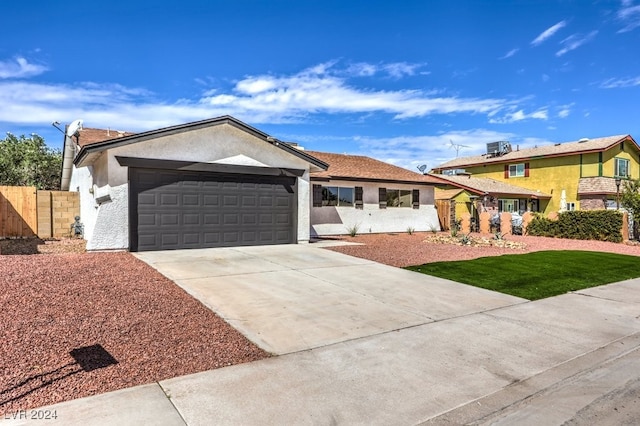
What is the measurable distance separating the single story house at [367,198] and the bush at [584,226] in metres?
5.67

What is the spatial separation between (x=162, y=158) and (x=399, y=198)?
12660 mm

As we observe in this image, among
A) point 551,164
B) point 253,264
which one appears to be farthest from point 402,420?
point 551,164

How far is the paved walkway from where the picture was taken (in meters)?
3.30

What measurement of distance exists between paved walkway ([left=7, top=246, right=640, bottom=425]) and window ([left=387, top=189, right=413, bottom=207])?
41.1ft

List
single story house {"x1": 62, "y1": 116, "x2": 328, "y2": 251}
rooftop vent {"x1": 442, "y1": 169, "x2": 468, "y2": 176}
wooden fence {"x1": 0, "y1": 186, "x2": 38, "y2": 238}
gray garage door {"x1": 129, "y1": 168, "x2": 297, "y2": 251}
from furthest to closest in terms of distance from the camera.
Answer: rooftop vent {"x1": 442, "y1": 169, "x2": 468, "y2": 176}
wooden fence {"x1": 0, "y1": 186, "x2": 38, "y2": 238}
gray garage door {"x1": 129, "y1": 168, "x2": 297, "y2": 251}
single story house {"x1": 62, "y1": 116, "x2": 328, "y2": 251}

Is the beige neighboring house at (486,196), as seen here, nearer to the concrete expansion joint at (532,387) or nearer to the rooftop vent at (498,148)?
the rooftop vent at (498,148)

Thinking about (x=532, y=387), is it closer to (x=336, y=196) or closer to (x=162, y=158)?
(x=162, y=158)

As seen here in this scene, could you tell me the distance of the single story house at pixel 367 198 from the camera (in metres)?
18.2

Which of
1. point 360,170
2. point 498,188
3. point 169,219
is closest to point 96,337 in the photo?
point 169,219

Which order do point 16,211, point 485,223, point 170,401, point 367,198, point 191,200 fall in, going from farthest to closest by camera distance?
point 485,223, point 367,198, point 16,211, point 191,200, point 170,401

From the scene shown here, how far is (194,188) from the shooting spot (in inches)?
483

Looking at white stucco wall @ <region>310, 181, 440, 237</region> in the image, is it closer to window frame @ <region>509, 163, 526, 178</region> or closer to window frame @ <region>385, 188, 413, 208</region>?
window frame @ <region>385, 188, 413, 208</region>

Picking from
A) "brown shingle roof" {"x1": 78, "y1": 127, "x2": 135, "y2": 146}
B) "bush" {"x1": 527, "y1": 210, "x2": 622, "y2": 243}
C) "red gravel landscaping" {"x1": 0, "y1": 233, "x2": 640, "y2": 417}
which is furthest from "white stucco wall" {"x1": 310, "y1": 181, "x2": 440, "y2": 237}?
"red gravel landscaping" {"x1": 0, "y1": 233, "x2": 640, "y2": 417}

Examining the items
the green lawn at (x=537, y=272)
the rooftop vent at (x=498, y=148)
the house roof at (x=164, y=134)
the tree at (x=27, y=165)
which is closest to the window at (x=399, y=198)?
the house roof at (x=164, y=134)
